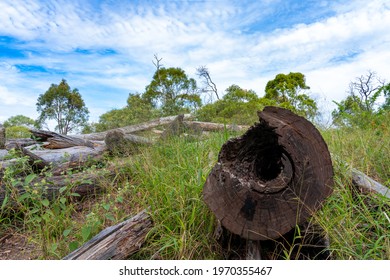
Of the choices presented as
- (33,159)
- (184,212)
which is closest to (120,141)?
(33,159)

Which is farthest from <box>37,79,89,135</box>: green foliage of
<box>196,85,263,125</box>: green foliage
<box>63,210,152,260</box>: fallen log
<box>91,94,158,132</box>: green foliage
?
<box>63,210,152,260</box>: fallen log

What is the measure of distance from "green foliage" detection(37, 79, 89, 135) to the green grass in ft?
19.1

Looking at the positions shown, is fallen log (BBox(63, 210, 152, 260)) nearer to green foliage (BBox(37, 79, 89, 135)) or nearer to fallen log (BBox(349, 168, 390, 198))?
fallen log (BBox(349, 168, 390, 198))

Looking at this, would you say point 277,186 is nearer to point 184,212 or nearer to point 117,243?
point 184,212

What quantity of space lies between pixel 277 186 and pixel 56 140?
18.8 ft

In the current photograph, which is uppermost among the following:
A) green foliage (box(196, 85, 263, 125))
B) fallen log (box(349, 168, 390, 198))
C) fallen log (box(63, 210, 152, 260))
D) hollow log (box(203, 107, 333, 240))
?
green foliage (box(196, 85, 263, 125))

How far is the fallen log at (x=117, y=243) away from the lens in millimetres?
2514

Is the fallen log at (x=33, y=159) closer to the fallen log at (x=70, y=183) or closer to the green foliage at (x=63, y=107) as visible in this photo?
the fallen log at (x=70, y=183)

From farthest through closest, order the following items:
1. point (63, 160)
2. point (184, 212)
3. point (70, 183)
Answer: point (63, 160), point (70, 183), point (184, 212)

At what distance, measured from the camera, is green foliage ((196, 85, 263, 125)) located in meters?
6.78

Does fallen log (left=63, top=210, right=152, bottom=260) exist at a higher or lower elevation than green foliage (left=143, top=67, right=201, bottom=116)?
lower

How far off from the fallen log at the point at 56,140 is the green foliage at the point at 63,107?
7.87ft

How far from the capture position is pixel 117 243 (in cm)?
258

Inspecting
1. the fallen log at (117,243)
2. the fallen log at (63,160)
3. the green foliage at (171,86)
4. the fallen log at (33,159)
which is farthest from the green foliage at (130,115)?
the fallen log at (117,243)
